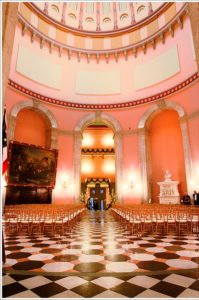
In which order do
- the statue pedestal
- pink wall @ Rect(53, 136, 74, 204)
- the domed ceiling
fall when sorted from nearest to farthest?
the statue pedestal, pink wall @ Rect(53, 136, 74, 204), the domed ceiling

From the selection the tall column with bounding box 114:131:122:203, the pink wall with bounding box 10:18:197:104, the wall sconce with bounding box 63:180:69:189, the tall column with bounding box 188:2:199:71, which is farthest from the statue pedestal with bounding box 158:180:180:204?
the tall column with bounding box 188:2:199:71

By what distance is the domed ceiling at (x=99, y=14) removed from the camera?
1836 centimetres

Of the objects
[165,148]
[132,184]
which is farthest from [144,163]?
[165,148]

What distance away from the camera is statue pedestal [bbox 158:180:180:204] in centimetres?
1449

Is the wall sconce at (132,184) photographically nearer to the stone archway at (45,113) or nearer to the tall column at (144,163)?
the tall column at (144,163)

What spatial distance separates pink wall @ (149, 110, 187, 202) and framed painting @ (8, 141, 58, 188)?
7837 mm

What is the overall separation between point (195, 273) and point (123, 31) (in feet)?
65.8

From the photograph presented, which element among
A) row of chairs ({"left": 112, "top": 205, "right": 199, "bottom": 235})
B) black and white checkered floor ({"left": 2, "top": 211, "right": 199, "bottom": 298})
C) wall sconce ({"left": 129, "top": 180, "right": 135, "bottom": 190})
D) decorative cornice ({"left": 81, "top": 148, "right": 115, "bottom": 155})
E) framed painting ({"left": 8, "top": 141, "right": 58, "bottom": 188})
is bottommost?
black and white checkered floor ({"left": 2, "top": 211, "right": 199, "bottom": 298})

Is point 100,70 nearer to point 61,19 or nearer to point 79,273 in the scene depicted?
point 61,19

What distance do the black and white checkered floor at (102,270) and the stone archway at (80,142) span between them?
11578 millimetres

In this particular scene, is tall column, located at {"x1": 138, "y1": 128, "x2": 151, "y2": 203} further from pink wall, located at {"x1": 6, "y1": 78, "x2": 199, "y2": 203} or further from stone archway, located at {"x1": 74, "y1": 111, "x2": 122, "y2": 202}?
stone archway, located at {"x1": 74, "y1": 111, "x2": 122, "y2": 202}

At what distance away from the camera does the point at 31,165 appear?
14578 mm

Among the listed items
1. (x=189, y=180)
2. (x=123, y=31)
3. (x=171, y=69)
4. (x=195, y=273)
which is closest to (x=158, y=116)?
(x=171, y=69)

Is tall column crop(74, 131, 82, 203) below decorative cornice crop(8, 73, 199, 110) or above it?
below
